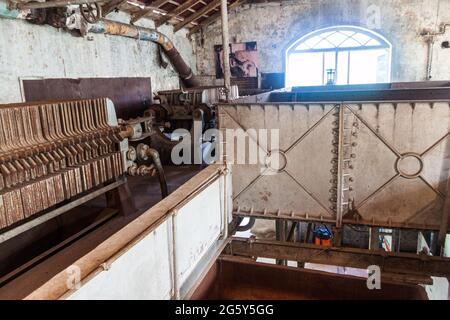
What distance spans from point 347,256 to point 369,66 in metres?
7.61

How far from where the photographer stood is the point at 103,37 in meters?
6.00

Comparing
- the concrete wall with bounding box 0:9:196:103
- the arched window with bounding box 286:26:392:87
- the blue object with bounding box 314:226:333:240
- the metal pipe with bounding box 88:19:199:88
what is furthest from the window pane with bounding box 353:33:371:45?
the concrete wall with bounding box 0:9:196:103

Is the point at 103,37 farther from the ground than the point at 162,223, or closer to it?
farther from the ground

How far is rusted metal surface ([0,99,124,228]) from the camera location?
2088 millimetres

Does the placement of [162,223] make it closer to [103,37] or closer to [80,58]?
[80,58]

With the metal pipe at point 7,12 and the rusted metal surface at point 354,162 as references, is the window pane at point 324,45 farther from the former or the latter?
the metal pipe at point 7,12

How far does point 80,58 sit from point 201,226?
14.0 ft

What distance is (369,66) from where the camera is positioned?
362 inches

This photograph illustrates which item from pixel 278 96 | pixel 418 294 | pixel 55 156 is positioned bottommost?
pixel 418 294

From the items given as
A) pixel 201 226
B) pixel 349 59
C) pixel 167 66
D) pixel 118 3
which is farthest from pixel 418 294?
pixel 349 59

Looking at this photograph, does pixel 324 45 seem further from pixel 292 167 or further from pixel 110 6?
pixel 292 167

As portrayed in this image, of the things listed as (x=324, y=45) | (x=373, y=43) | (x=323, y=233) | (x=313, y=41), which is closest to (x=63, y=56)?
(x=323, y=233)

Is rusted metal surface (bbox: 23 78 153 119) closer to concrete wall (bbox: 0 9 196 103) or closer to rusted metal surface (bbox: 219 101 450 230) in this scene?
concrete wall (bbox: 0 9 196 103)
